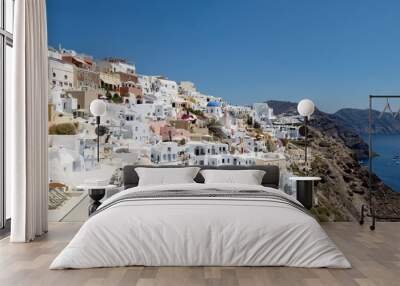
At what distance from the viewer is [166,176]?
6613mm

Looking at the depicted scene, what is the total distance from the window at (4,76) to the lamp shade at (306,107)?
363 centimetres

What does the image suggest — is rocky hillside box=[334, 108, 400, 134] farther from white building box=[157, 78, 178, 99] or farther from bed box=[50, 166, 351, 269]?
bed box=[50, 166, 351, 269]

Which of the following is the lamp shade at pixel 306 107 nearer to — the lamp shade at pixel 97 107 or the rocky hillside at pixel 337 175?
the rocky hillside at pixel 337 175

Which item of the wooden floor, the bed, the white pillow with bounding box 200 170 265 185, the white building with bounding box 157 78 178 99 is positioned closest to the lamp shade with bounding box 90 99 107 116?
the white building with bounding box 157 78 178 99

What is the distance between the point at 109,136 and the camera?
727 cm

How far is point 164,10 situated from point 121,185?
8.09ft

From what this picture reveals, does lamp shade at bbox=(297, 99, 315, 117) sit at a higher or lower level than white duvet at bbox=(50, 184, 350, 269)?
higher

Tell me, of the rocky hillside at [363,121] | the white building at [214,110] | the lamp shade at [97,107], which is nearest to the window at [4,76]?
the lamp shade at [97,107]

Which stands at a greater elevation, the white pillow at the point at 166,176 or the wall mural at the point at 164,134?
the wall mural at the point at 164,134

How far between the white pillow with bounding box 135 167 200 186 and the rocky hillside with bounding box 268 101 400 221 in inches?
60.1

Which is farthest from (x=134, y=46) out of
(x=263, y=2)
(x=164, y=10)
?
(x=263, y=2)

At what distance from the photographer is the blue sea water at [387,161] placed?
294 inches

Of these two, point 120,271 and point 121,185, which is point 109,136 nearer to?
point 121,185

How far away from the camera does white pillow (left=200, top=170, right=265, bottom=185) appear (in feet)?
21.5
